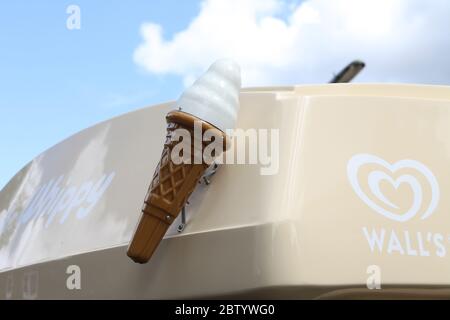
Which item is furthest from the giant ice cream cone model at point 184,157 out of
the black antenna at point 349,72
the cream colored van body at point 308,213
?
the black antenna at point 349,72

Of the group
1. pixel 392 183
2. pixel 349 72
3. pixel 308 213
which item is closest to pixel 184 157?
pixel 308 213

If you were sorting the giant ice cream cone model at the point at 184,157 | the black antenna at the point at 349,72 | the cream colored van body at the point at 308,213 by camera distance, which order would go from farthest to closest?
the black antenna at the point at 349,72 → the giant ice cream cone model at the point at 184,157 → the cream colored van body at the point at 308,213

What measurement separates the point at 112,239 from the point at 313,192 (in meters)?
1.01

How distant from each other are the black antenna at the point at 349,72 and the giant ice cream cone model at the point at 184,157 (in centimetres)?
342

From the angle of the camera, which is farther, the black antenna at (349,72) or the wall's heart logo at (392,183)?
the black antenna at (349,72)

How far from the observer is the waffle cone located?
272 centimetres

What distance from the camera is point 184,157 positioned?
107 inches

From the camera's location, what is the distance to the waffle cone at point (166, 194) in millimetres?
2725

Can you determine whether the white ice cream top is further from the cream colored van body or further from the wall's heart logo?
the wall's heart logo

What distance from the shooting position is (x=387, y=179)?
267 centimetres

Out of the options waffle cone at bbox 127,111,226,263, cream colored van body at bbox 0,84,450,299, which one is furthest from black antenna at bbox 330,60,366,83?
waffle cone at bbox 127,111,226,263

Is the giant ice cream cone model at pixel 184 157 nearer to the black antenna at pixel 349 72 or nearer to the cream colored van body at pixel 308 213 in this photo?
the cream colored van body at pixel 308 213
